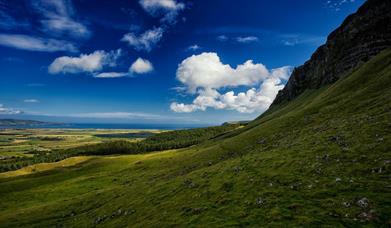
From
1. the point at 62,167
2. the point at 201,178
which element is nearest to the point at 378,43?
the point at 201,178

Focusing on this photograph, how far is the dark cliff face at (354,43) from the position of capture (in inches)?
4306

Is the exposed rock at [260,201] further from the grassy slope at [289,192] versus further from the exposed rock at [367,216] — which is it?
the exposed rock at [367,216]

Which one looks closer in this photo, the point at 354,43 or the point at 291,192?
the point at 291,192

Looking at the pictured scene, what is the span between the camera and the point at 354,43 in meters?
124

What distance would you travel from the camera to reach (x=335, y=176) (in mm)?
24750

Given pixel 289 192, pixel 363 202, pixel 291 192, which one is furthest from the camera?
pixel 289 192

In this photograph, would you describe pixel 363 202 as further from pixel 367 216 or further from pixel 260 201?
pixel 260 201

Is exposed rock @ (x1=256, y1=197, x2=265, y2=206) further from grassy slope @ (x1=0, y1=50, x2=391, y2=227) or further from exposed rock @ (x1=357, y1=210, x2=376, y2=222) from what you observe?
exposed rock @ (x1=357, y1=210, x2=376, y2=222)

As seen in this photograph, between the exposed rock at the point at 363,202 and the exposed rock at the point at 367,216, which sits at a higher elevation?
the exposed rock at the point at 363,202

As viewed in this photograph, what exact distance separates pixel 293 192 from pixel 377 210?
24.8ft

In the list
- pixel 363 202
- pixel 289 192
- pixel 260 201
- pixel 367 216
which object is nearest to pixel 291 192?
pixel 289 192

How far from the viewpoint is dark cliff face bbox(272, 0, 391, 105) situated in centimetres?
10938

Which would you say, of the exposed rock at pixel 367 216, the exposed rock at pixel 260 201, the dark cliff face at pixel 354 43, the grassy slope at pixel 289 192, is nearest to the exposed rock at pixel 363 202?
the grassy slope at pixel 289 192

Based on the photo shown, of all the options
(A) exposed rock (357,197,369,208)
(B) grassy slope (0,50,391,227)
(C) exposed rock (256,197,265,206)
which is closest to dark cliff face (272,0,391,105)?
(B) grassy slope (0,50,391,227)
